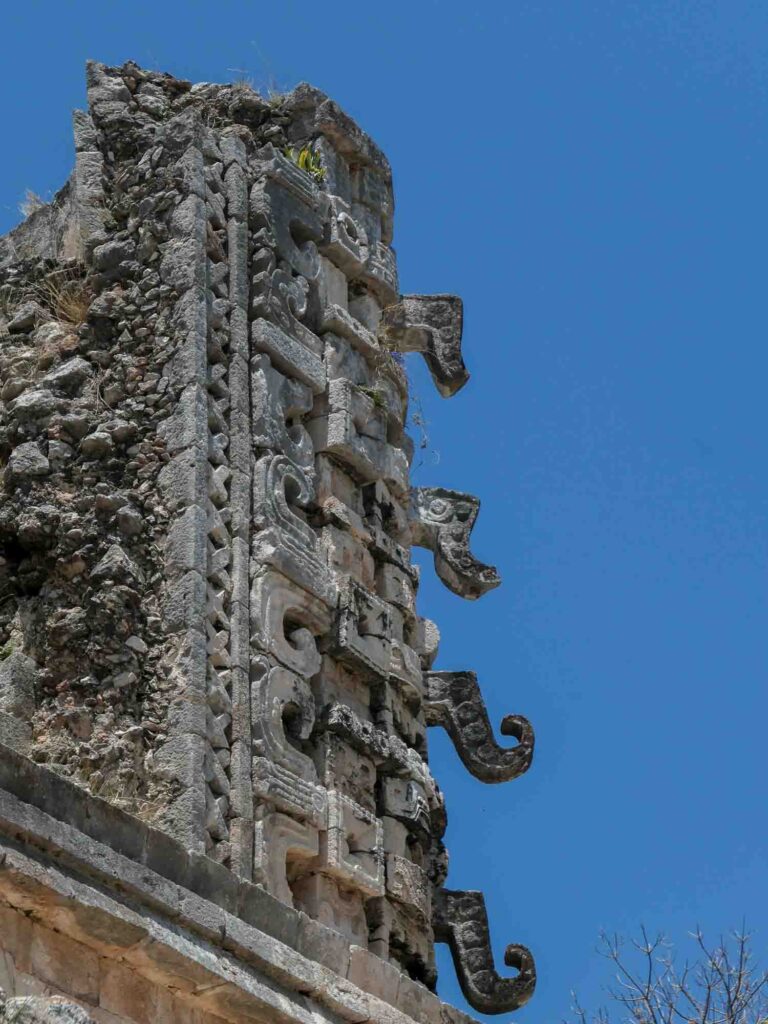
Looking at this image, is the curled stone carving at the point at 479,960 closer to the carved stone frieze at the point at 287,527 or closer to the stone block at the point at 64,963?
the carved stone frieze at the point at 287,527

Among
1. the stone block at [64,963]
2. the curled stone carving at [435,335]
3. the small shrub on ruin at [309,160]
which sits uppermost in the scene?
the small shrub on ruin at [309,160]

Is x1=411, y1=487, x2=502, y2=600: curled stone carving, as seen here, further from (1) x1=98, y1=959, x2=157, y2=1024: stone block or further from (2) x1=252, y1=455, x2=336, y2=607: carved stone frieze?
(1) x1=98, y1=959, x2=157, y2=1024: stone block

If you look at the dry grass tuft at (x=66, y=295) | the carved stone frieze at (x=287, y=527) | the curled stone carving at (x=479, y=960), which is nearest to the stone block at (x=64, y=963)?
the carved stone frieze at (x=287, y=527)

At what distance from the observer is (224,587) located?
903 cm

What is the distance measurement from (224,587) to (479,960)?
205 centimetres

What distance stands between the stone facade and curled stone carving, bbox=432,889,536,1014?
1 centimetres

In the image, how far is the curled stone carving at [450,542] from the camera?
35.6 ft

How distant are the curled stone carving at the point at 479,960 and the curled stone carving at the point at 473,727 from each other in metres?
0.70

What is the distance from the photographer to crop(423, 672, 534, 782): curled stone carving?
10344mm

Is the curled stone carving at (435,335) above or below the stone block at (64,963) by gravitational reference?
above

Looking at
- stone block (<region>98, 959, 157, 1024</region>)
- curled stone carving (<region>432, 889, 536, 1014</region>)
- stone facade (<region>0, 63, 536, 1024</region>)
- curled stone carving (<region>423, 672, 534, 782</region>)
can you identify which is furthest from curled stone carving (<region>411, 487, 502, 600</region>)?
stone block (<region>98, 959, 157, 1024</region>)

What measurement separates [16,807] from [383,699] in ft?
8.98

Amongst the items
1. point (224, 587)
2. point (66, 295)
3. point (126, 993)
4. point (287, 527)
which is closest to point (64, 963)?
point (126, 993)

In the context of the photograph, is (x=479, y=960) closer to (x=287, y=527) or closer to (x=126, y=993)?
(x=287, y=527)
